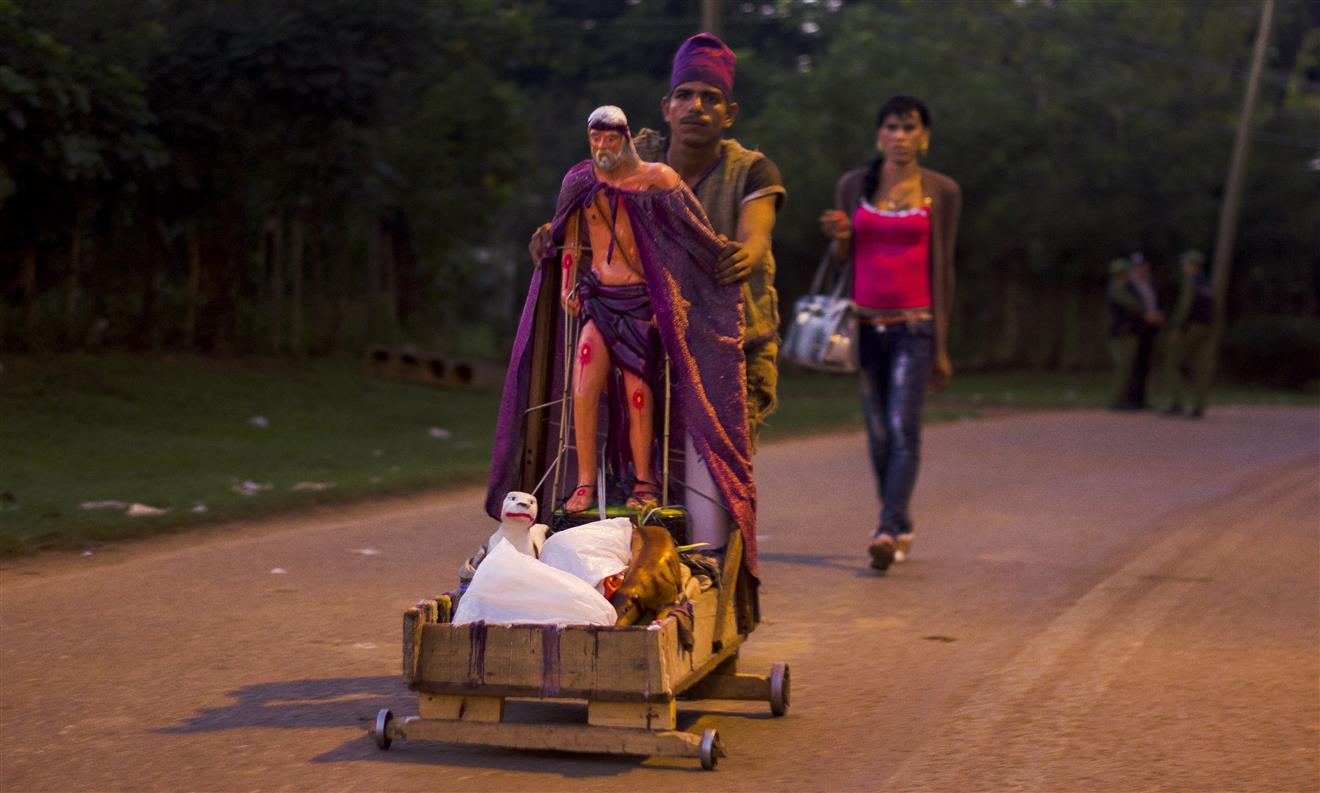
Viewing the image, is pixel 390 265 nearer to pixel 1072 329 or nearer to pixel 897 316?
pixel 897 316

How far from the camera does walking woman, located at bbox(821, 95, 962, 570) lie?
32.0 feet

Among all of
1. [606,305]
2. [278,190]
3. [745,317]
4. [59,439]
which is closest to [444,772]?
[606,305]

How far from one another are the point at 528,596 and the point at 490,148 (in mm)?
21197

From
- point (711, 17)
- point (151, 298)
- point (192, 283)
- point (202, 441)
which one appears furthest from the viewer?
point (192, 283)

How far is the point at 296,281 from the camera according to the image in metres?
22.3

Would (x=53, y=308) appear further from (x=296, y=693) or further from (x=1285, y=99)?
(x=1285, y=99)

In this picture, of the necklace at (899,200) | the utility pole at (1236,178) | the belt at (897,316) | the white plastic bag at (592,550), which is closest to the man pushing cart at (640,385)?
the white plastic bag at (592,550)

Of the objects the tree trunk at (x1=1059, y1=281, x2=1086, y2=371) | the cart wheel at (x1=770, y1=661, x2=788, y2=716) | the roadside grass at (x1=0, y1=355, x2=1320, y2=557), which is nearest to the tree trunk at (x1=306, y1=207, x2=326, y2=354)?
the roadside grass at (x1=0, y1=355, x2=1320, y2=557)

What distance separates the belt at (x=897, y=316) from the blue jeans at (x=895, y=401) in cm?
2

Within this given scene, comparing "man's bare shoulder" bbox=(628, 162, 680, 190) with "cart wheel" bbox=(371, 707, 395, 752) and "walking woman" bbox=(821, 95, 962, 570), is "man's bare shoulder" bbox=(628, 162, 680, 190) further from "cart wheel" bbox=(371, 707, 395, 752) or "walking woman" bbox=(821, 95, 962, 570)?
"walking woman" bbox=(821, 95, 962, 570)

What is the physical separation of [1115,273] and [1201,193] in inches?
601

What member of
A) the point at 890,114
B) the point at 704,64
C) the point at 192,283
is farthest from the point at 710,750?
the point at 192,283

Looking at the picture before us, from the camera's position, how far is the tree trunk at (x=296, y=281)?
2225 centimetres

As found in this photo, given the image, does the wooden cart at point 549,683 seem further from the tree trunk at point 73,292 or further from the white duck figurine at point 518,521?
the tree trunk at point 73,292
